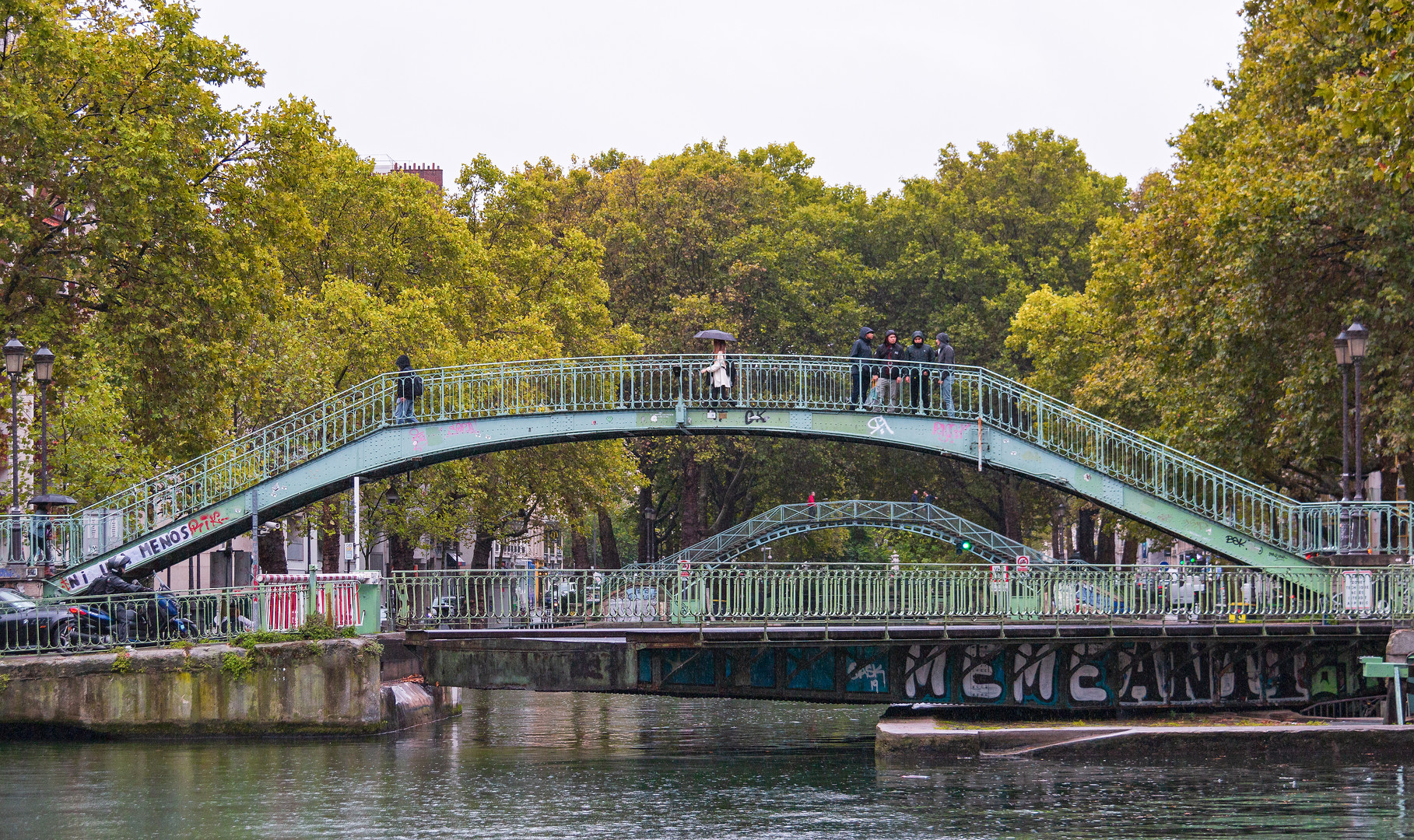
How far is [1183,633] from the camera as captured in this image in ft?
70.6

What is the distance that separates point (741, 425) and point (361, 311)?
14.4 m

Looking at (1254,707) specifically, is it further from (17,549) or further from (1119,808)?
→ (17,549)

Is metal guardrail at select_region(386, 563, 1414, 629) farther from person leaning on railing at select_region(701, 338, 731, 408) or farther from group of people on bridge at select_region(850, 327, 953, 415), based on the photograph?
person leaning on railing at select_region(701, 338, 731, 408)

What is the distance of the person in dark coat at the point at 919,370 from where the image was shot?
26781mm

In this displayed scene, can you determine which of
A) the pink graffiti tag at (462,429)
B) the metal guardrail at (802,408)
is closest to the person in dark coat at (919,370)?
the metal guardrail at (802,408)

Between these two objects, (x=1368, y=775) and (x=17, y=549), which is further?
(x=17, y=549)

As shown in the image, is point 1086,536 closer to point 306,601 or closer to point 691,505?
point 691,505

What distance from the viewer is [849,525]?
1834 inches

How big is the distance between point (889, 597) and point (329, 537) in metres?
24.2

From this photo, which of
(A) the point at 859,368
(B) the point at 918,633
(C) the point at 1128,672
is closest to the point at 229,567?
(A) the point at 859,368

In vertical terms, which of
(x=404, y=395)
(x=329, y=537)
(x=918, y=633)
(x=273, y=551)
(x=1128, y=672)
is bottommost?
(x=1128, y=672)

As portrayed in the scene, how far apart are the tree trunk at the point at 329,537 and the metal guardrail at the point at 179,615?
1306 centimetres

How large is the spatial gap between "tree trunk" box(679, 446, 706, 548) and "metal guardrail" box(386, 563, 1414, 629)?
1169 inches

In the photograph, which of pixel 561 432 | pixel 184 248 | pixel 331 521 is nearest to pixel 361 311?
pixel 331 521
